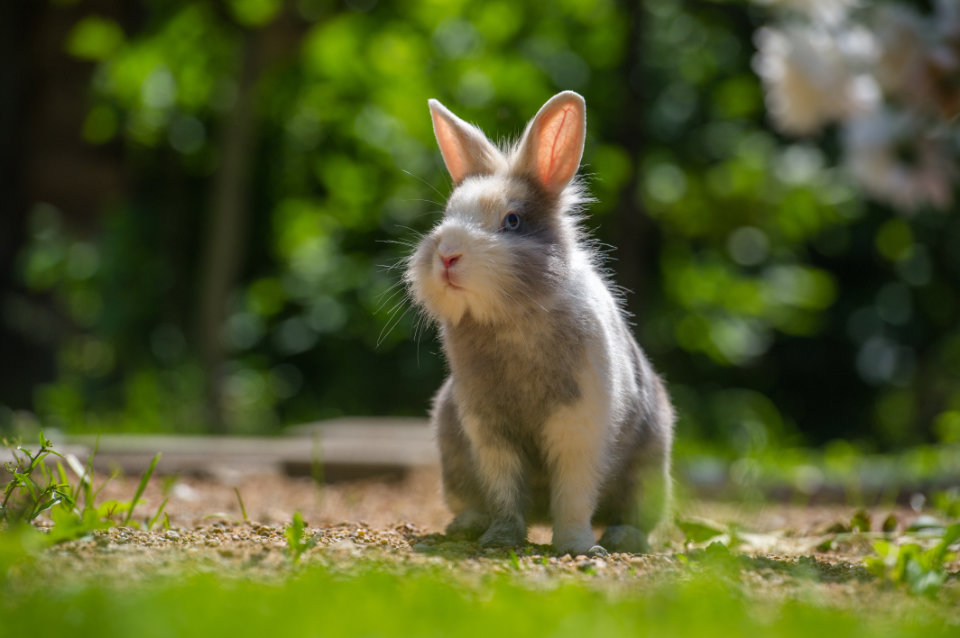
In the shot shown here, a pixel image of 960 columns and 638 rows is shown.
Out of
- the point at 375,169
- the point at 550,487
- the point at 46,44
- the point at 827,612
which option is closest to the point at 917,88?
the point at 550,487

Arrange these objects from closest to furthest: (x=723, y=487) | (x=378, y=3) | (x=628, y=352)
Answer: (x=628, y=352) < (x=723, y=487) < (x=378, y=3)

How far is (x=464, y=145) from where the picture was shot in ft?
12.1

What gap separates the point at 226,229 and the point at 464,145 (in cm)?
536

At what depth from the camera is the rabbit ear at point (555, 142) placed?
3.45 metres

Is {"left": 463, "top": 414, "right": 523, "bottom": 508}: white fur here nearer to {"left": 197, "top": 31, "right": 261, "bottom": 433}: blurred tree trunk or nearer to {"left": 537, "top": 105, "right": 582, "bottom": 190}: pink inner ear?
{"left": 537, "top": 105, "right": 582, "bottom": 190}: pink inner ear

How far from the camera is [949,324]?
37.1 ft

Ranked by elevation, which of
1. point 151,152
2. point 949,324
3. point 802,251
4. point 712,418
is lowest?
point 712,418

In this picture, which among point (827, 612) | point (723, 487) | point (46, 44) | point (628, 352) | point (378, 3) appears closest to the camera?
point (827, 612)

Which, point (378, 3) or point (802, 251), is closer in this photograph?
point (378, 3)

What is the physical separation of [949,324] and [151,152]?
8879mm

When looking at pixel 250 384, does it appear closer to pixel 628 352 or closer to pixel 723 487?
pixel 723 487

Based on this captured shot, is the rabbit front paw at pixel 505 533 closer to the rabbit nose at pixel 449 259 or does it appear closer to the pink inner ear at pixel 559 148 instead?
the rabbit nose at pixel 449 259

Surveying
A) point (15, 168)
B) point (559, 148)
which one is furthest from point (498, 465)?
point (15, 168)

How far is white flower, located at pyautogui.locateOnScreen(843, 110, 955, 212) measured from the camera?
4688 millimetres
